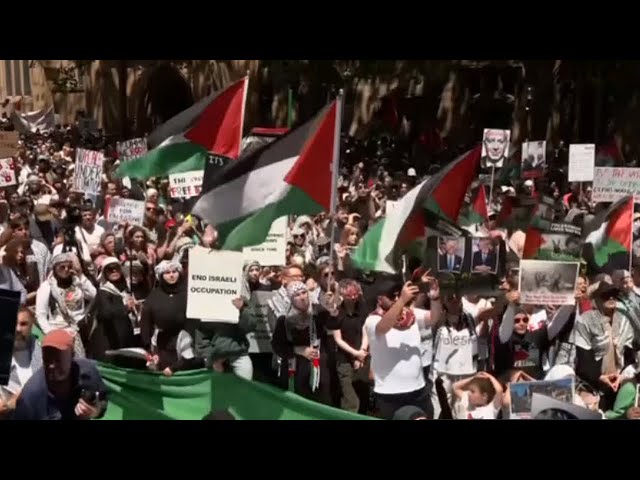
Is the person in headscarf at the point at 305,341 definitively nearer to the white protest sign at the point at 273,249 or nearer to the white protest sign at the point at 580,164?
the white protest sign at the point at 273,249

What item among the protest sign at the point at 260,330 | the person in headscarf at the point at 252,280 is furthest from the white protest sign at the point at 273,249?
the protest sign at the point at 260,330

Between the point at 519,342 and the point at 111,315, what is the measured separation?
298 cm

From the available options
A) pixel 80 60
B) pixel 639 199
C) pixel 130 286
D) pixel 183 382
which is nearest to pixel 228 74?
pixel 80 60

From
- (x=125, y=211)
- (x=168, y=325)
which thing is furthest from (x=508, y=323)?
(x=125, y=211)

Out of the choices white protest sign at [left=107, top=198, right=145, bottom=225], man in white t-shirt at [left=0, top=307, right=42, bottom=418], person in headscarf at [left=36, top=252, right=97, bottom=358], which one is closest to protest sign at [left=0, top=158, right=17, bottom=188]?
person in headscarf at [left=36, top=252, right=97, bottom=358]

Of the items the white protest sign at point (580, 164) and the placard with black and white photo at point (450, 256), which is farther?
the white protest sign at point (580, 164)

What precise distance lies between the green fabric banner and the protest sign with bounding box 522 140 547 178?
263cm

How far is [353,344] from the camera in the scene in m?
8.66

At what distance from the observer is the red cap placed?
8.37 meters

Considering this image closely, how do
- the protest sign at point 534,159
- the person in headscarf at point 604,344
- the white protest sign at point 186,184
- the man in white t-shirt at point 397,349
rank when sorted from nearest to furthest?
the man in white t-shirt at point 397,349 < the person in headscarf at point 604,344 < the white protest sign at point 186,184 < the protest sign at point 534,159

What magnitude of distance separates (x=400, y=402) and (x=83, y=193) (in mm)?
3095

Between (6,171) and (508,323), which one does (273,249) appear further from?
(6,171)

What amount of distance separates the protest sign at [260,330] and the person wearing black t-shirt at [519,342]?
1.68 meters

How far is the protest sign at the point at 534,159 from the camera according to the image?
9820 millimetres
